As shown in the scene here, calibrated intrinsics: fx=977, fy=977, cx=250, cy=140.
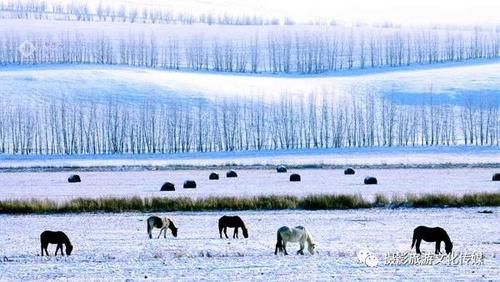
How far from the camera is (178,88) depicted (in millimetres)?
105125

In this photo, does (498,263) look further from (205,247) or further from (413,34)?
(413,34)

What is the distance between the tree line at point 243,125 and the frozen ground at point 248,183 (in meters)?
33.4

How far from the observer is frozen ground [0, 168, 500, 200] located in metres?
33.9

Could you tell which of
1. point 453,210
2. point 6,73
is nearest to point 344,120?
point 6,73

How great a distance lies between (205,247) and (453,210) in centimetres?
972

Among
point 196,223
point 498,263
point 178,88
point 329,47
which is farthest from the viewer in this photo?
point 329,47

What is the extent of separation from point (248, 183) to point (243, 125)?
56.3 meters

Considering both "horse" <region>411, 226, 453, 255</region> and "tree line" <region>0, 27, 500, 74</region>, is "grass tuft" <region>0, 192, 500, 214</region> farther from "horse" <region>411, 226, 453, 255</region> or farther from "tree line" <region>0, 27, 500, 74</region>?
"tree line" <region>0, 27, 500, 74</region>

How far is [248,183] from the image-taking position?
39688mm
